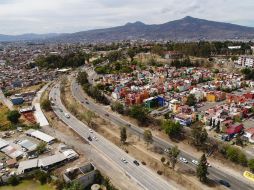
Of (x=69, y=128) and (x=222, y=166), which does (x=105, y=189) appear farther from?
(x=69, y=128)

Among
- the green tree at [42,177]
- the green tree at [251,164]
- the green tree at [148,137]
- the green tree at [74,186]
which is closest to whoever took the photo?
the green tree at [74,186]

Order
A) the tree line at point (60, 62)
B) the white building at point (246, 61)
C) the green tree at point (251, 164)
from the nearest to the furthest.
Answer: the green tree at point (251, 164), the white building at point (246, 61), the tree line at point (60, 62)

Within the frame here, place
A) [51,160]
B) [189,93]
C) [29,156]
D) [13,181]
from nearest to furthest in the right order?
[13,181]
[51,160]
[29,156]
[189,93]

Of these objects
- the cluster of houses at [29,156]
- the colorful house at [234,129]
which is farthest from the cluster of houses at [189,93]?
the cluster of houses at [29,156]

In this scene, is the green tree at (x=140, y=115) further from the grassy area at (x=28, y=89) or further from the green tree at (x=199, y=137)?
the grassy area at (x=28, y=89)

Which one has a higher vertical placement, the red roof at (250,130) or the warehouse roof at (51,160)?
the red roof at (250,130)

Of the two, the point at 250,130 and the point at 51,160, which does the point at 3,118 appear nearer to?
the point at 51,160

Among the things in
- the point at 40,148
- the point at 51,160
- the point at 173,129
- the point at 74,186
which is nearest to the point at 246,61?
the point at 173,129

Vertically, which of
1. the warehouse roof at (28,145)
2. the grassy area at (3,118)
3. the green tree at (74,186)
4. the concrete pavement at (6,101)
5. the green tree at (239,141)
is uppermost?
the green tree at (74,186)
